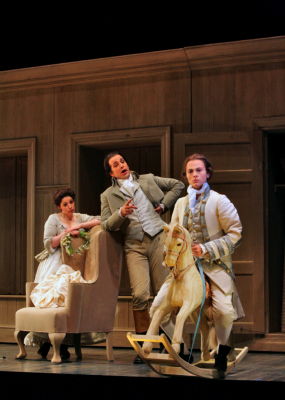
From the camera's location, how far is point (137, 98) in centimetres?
764

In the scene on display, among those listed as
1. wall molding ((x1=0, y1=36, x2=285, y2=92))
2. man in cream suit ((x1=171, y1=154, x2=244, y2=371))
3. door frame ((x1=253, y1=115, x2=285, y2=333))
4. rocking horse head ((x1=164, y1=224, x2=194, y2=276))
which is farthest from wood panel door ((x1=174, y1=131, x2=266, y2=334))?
rocking horse head ((x1=164, y1=224, x2=194, y2=276))

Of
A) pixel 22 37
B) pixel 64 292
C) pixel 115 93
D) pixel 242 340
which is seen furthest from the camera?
pixel 115 93

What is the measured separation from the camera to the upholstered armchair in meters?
5.82

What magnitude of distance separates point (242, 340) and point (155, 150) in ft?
11.2

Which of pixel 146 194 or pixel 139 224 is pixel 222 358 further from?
pixel 146 194

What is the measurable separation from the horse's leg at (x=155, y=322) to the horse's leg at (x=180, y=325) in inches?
4.0

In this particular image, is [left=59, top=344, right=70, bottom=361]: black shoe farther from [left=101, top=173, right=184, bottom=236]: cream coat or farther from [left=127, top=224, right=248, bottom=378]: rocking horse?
[left=127, top=224, right=248, bottom=378]: rocking horse

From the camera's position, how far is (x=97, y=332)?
6.20 meters

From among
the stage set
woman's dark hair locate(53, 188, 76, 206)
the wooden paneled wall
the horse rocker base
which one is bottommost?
the stage set

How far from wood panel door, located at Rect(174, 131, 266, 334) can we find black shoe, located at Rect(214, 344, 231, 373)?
2.03 metres

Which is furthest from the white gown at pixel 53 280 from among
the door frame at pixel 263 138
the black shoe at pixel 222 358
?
the door frame at pixel 263 138

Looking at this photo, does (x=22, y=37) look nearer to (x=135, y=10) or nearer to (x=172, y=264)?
(x=135, y=10)

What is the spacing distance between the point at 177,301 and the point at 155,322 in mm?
195

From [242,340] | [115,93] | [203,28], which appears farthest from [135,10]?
[242,340]
